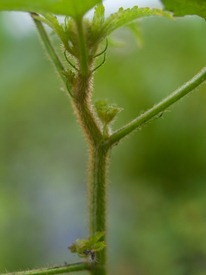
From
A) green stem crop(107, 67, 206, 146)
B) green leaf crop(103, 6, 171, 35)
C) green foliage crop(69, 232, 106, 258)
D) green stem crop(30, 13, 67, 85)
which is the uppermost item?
green leaf crop(103, 6, 171, 35)

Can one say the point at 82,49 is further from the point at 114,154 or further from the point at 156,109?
the point at 114,154

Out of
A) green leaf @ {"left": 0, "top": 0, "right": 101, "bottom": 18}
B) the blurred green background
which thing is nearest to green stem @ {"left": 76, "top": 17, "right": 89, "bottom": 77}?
green leaf @ {"left": 0, "top": 0, "right": 101, "bottom": 18}

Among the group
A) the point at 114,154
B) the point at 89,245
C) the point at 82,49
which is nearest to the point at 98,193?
the point at 89,245

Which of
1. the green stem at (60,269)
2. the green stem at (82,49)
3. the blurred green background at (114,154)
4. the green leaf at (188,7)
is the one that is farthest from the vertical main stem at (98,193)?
the blurred green background at (114,154)

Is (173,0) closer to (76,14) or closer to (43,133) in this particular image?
(76,14)

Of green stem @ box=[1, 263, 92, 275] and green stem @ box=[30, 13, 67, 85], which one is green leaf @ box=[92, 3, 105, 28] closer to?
green stem @ box=[30, 13, 67, 85]
